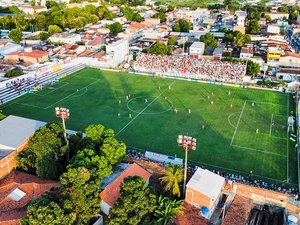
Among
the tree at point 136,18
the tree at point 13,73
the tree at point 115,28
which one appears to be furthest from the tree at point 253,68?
the tree at point 136,18

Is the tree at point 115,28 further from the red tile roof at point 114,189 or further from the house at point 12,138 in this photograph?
the red tile roof at point 114,189

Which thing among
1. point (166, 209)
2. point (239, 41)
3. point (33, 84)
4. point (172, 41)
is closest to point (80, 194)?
point (166, 209)

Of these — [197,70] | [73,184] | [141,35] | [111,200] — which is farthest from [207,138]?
[141,35]

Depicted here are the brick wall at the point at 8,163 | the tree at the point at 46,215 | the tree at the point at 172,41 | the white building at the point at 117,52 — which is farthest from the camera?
the tree at the point at 172,41

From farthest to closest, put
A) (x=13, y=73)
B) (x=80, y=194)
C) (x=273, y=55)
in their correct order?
(x=273, y=55), (x=13, y=73), (x=80, y=194)

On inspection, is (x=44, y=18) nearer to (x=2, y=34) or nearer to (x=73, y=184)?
(x=2, y=34)

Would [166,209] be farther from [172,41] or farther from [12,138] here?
[172,41]

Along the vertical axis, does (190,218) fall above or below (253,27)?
below
